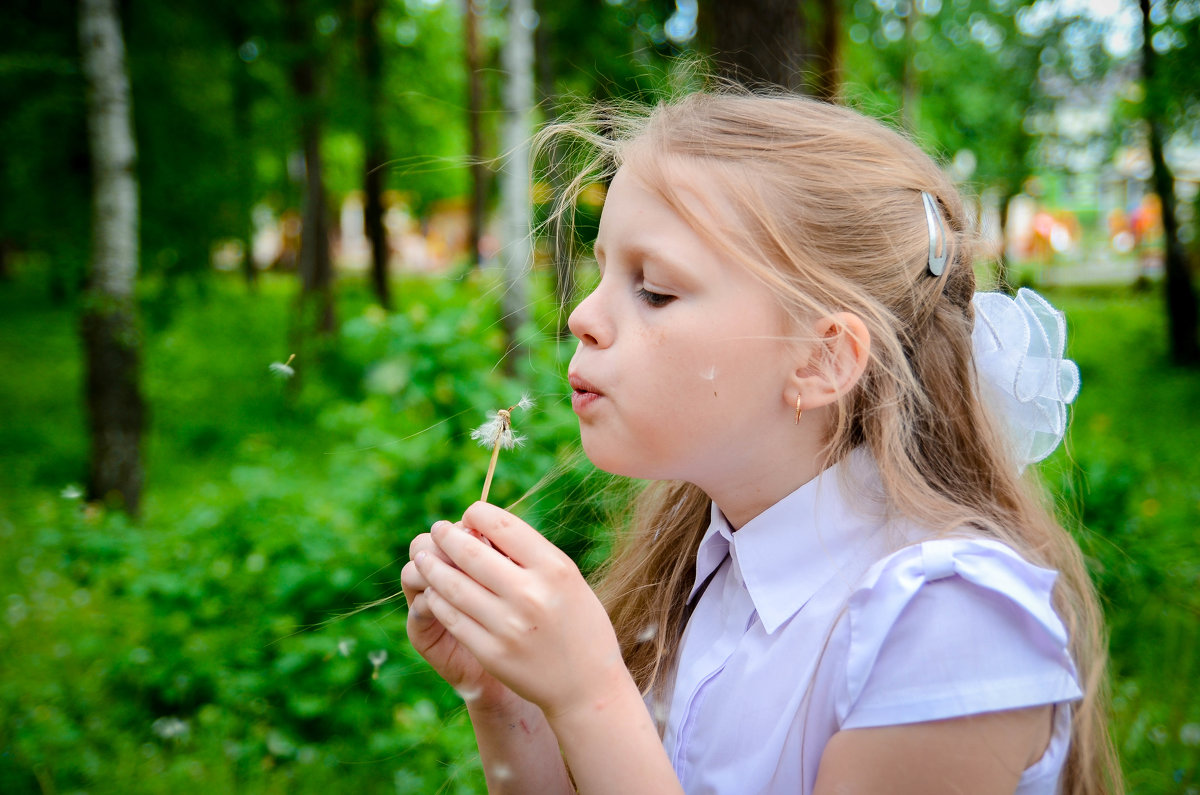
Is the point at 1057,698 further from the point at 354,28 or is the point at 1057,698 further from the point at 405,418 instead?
the point at 354,28

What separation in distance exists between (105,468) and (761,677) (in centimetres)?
563

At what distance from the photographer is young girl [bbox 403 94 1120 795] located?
39.2 inches

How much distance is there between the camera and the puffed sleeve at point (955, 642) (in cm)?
96

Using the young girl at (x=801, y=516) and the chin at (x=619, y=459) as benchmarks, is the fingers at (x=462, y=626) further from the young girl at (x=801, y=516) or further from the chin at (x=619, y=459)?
the chin at (x=619, y=459)

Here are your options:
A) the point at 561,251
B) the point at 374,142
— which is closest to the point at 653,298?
the point at 561,251

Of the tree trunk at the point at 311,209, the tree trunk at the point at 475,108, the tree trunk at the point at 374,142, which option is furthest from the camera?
the tree trunk at the point at 475,108

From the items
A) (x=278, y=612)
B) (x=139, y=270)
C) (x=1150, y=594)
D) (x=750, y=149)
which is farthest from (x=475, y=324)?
(x=139, y=270)

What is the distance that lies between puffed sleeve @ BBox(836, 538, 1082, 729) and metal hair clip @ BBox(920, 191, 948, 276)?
39cm

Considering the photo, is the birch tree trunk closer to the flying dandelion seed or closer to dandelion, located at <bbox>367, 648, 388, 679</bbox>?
dandelion, located at <bbox>367, 648, 388, 679</bbox>

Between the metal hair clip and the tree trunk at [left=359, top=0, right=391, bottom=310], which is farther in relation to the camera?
the tree trunk at [left=359, top=0, right=391, bottom=310]

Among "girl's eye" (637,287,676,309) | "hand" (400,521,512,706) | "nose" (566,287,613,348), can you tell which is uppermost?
"girl's eye" (637,287,676,309)

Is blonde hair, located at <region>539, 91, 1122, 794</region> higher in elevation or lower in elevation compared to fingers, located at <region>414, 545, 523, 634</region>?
higher

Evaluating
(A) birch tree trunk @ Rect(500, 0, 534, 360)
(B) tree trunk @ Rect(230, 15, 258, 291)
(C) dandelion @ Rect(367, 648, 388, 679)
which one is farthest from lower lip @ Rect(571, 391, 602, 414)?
(B) tree trunk @ Rect(230, 15, 258, 291)

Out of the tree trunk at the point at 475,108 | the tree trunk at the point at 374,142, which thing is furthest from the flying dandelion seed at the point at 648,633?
the tree trunk at the point at 475,108
